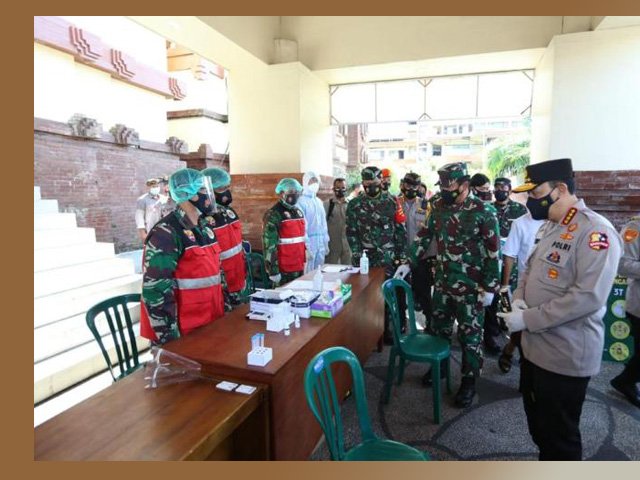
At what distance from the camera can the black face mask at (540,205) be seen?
1.96 meters

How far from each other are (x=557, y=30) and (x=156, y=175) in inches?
282

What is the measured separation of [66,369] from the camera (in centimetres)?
334

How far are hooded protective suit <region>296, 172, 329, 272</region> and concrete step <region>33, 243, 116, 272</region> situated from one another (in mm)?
2652

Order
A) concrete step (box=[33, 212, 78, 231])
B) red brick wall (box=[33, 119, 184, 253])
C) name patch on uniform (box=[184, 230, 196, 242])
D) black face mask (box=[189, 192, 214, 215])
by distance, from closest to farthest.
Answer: name patch on uniform (box=[184, 230, 196, 242]) → black face mask (box=[189, 192, 214, 215]) → concrete step (box=[33, 212, 78, 231]) → red brick wall (box=[33, 119, 184, 253])

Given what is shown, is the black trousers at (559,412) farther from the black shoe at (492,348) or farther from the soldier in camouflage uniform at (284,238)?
the soldier in camouflage uniform at (284,238)

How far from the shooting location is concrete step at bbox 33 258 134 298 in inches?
159

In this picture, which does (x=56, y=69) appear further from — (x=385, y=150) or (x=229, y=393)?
(x=385, y=150)

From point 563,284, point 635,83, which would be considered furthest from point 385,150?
point 563,284

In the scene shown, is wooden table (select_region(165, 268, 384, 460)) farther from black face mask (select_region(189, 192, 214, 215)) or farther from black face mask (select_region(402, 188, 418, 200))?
black face mask (select_region(402, 188, 418, 200))

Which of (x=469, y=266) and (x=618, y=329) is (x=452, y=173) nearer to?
(x=469, y=266)

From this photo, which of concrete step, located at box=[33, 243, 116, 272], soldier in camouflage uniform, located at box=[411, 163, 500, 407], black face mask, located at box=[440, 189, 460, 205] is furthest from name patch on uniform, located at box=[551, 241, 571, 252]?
concrete step, located at box=[33, 243, 116, 272]

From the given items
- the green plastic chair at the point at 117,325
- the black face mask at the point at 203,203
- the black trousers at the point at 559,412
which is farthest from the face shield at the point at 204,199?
the black trousers at the point at 559,412

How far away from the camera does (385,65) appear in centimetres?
518

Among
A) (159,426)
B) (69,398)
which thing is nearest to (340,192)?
(69,398)
